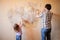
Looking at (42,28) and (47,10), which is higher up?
(47,10)

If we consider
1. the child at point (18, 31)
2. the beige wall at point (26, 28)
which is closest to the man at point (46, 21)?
the beige wall at point (26, 28)

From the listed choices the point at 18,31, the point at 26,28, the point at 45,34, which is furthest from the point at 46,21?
the point at 18,31

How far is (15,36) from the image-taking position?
4.23 m

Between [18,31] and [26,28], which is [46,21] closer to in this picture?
[26,28]

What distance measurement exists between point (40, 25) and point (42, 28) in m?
0.24

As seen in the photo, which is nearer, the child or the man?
the man

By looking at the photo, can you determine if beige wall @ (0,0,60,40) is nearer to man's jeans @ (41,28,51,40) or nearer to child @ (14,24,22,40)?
child @ (14,24,22,40)

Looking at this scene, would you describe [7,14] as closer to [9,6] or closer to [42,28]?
[9,6]

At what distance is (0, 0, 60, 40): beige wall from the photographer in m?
4.07

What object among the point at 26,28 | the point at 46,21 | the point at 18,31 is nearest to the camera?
the point at 46,21

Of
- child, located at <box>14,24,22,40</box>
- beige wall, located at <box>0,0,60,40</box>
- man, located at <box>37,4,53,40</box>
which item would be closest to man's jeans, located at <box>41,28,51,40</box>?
man, located at <box>37,4,53,40</box>

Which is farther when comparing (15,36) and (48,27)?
(15,36)

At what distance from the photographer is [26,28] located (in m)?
4.19

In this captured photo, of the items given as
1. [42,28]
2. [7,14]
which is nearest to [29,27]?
[42,28]
